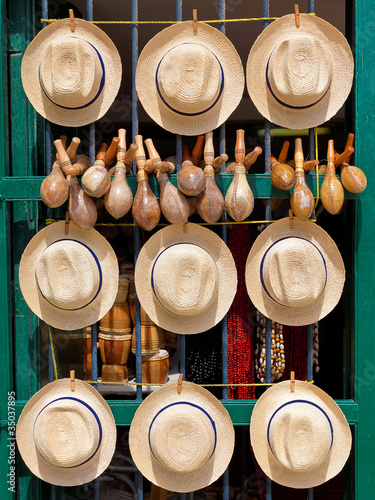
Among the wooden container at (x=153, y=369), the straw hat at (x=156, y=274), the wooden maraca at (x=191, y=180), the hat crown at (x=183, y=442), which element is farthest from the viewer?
the wooden container at (x=153, y=369)

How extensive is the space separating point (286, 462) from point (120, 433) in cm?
134

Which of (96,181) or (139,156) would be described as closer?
(96,181)

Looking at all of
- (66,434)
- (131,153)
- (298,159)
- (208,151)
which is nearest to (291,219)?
(298,159)

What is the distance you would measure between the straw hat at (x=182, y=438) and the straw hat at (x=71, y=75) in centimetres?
141

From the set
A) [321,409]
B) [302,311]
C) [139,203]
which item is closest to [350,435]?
[321,409]

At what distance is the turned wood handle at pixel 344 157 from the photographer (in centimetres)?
228

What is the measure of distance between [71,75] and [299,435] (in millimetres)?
1948

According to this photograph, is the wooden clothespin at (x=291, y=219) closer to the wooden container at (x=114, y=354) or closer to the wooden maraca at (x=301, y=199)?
the wooden maraca at (x=301, y=199)

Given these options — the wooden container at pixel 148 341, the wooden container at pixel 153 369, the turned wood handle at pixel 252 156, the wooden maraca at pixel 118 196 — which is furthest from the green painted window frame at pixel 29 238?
the wooden maraca at pixel 118 196

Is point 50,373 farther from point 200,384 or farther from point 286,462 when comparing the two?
point 286,462

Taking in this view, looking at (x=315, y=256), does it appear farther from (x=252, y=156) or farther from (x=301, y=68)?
(x=301, y=68)

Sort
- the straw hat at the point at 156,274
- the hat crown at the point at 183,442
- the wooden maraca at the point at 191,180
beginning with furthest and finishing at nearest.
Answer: the straw hat at the point at 156,274 → the hat crown at the point at 183,442 → the wooden maraca at the point at 191,180

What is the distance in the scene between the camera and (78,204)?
2.24 m

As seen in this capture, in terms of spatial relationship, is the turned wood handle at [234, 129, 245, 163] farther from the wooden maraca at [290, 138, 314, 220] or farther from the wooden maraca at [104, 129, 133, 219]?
the wooden maraca at [104, 129, 133, 219]
